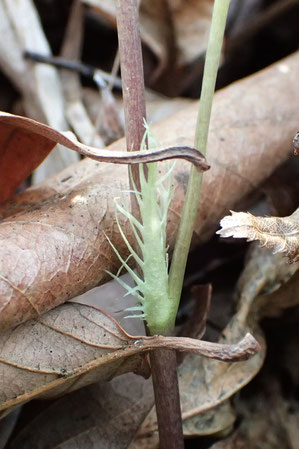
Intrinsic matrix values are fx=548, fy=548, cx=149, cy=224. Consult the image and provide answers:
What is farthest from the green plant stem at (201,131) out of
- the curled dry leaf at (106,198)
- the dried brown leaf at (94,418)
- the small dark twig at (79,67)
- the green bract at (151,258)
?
the small dark twig at (79,67)

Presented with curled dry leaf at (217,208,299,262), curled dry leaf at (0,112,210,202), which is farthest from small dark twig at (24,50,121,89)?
curled dry leaf at (217,208,299,262)

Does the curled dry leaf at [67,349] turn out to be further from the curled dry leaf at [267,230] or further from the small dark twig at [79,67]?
the small dark twig at [79,67]

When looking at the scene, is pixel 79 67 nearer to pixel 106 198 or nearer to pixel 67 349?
pixel 106 198

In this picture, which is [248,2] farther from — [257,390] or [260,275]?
[257,390]

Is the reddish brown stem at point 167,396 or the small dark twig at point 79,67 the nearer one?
the reddish brown stem at point 167,396

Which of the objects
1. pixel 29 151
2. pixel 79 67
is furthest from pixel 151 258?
pixel 79 67

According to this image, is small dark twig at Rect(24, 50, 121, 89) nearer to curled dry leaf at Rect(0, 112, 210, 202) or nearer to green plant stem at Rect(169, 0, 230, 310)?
curled dry leaf at Rect(0, 112, 210, 202)
